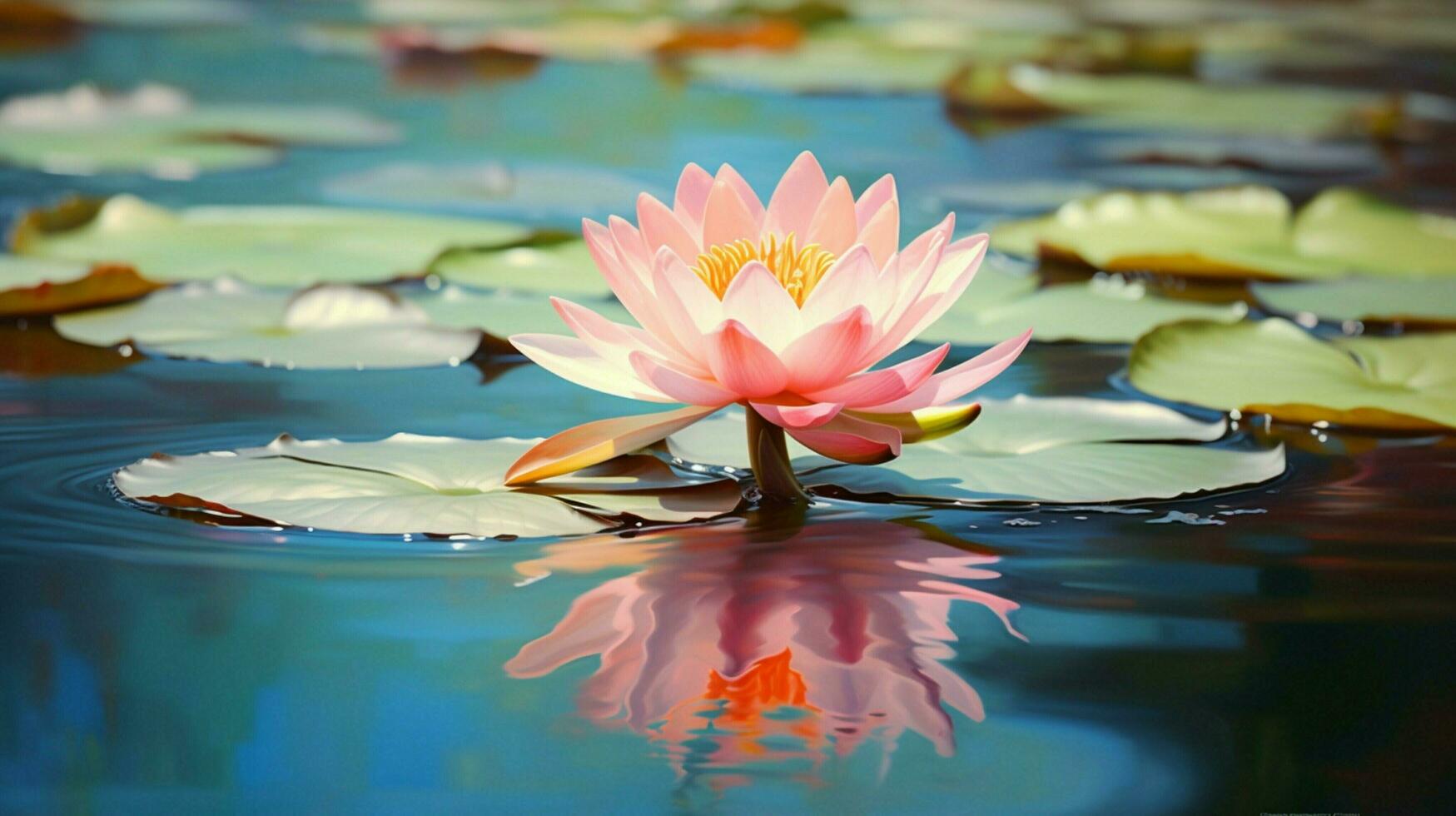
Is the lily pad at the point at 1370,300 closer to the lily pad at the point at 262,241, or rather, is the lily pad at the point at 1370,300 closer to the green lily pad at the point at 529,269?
the green lily pad at the point at 529,269

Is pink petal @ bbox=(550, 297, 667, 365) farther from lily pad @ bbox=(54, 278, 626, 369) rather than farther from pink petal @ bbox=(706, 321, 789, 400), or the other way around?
lily pad @ bbox=(54, 278, 626, 369)

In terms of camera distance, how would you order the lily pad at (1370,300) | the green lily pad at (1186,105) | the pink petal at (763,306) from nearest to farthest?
the pink petal at (763,306) → the lily pad at (1370,300) → the green lily pad at (1186,105)

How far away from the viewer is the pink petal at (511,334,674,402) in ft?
3.54

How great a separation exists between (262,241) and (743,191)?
1.27 m

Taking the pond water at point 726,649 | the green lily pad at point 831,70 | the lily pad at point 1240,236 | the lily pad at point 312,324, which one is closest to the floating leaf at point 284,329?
the lily pad at point 312,324

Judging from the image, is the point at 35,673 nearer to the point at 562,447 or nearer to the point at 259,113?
the point at 562,447

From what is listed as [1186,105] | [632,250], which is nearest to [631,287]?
[632,250]

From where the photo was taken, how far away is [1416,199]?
3176 millimetres

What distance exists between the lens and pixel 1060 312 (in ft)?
6.16

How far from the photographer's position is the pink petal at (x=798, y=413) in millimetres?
1018

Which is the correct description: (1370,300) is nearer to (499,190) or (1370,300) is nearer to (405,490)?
(405,490)

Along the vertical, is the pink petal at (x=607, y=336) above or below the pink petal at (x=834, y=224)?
below

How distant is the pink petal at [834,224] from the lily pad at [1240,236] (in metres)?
1.13

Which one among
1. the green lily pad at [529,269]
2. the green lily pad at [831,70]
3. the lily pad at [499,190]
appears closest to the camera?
the green lily pad at [529,269]
